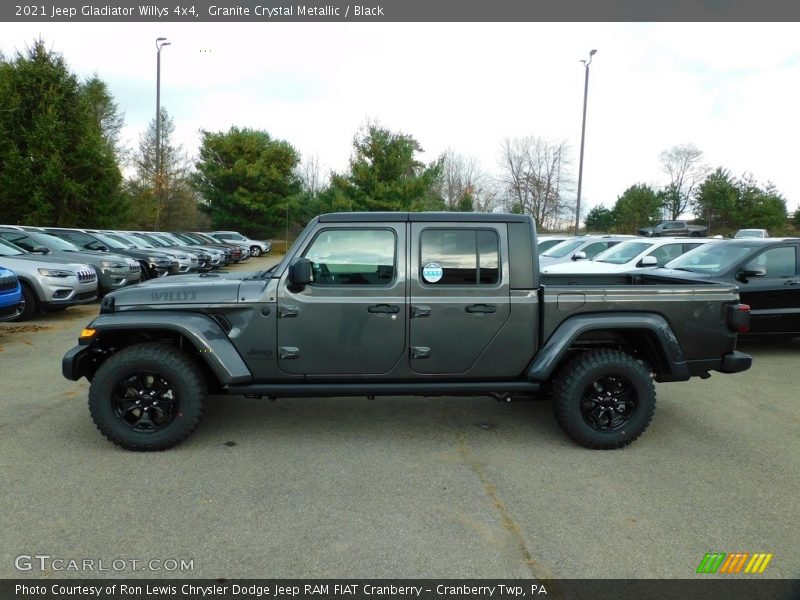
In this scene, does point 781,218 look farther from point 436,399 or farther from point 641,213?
point 436,399

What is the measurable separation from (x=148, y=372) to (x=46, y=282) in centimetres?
702

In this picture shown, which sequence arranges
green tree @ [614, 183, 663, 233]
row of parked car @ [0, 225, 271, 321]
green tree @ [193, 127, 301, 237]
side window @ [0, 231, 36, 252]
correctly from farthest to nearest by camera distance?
green tree @ [614, 183, 663, 233] < green tree @ [193, 127, 301, 237] < side window @ [0, 231, 36, 252] < row of parked car @ [0, 225, 271, 321]

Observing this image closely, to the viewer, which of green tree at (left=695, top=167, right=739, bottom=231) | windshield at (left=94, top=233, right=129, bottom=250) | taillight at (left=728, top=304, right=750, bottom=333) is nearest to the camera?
taillight at (left=728, top=304, right=750, bottom=333)

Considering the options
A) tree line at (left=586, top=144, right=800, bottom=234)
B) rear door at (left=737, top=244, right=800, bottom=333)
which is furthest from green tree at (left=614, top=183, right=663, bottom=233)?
rear door at (left=737, top=244, right=800, bottom=333)

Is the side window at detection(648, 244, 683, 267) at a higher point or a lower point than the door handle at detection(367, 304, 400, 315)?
higher

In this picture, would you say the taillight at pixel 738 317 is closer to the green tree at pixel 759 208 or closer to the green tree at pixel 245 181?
the green tree at pixel 245 181

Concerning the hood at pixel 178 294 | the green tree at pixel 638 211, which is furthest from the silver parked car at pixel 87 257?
the green tree at pixel 638 211

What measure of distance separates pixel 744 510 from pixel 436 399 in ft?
9.28

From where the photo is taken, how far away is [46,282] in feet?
31.6

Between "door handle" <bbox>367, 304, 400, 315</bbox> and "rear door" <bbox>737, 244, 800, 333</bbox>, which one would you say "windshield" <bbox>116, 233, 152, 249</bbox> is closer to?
"door handle" <bbox>367, 304, 400, 315</bbox>

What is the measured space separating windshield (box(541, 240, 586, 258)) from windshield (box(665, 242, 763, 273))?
5.98 m

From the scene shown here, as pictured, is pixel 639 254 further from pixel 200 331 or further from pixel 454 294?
pixel 200 331

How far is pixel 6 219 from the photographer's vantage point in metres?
22.6

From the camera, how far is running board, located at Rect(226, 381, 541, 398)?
417cm
